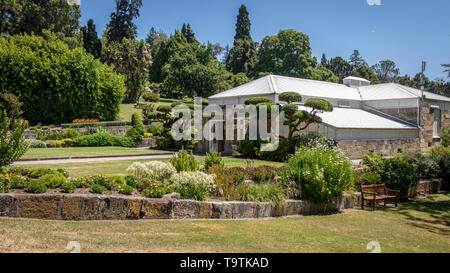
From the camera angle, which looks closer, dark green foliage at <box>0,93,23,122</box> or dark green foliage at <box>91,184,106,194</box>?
dark green foliage at <box>91,184,106,194</box>

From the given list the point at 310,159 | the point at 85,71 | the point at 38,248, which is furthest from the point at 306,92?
the point at 38,248

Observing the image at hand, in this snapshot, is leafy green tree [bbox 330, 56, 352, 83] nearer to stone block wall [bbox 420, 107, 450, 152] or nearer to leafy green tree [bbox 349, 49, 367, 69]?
leafy green tree [bbox 349, 49, 367, 69]

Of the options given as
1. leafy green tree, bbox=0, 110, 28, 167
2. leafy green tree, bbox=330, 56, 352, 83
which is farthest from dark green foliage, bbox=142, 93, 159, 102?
leafy green tree, bbox=330, 56, 352, 83

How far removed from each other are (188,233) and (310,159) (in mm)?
4460

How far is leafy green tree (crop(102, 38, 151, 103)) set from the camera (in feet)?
122

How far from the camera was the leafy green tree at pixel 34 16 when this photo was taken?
117 feet

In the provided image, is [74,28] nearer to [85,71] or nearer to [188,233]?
[85,71]

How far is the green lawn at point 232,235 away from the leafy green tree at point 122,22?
54.2m

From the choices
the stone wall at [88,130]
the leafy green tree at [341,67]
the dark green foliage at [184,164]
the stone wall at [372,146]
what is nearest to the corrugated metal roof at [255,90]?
the stone wall at [372,146]

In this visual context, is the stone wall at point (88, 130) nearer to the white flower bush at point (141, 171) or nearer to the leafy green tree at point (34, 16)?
the white flower bush at point (141, 171)

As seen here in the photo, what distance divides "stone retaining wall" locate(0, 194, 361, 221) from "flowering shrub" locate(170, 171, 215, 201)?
1.31 feet

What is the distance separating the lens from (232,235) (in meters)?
5.70

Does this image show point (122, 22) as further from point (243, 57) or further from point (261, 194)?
point (261, 194)

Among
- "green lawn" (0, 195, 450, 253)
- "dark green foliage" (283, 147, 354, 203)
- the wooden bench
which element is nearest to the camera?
"green lawn" (0, 195, 450, 253)
